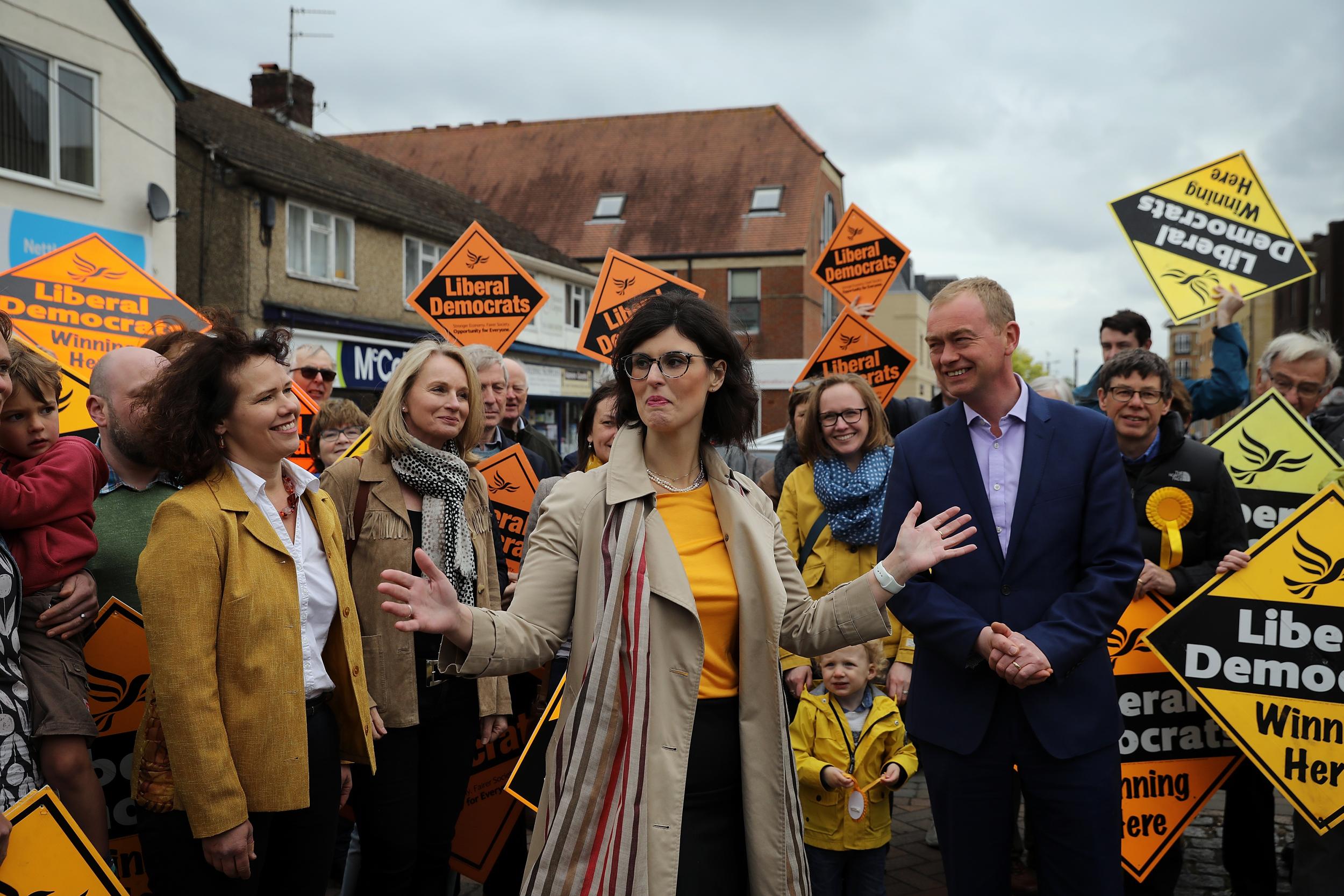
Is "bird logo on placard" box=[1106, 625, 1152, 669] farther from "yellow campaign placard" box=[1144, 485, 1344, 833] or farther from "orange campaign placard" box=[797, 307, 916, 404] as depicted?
"orange campaign placard" box=[797, 307, 916, 404]

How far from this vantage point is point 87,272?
520 cm

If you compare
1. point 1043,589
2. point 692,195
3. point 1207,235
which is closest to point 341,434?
point 1043,589

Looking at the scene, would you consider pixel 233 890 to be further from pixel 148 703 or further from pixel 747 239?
pixel 747 239

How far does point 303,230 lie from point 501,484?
709 inches

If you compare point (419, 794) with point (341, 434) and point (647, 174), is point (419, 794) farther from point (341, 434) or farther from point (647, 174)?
point (647, 174)

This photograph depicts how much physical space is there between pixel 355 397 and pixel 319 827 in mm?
20644

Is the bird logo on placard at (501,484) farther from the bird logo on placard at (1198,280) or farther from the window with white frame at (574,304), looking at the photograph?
the window with white frame at (574,304)

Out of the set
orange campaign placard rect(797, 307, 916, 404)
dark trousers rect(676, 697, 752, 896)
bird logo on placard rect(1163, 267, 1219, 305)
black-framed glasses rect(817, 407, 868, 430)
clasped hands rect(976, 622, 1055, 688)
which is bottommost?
dark trousers rect(676, 697, 752, 896)

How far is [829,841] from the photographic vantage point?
13.2 ft

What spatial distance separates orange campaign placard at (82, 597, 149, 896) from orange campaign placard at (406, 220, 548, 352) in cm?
431

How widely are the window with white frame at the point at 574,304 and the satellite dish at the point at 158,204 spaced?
1758 cm

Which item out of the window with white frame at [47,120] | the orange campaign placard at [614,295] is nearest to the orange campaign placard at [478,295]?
the orange campaign placard at [614,295]

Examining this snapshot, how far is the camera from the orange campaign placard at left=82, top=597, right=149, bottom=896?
3354 millimetres

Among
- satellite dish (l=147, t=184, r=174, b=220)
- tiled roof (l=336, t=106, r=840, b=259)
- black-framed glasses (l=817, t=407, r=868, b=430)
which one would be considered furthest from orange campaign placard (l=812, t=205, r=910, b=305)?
tiled roof (l=336, t=106, r=840, b=259)
